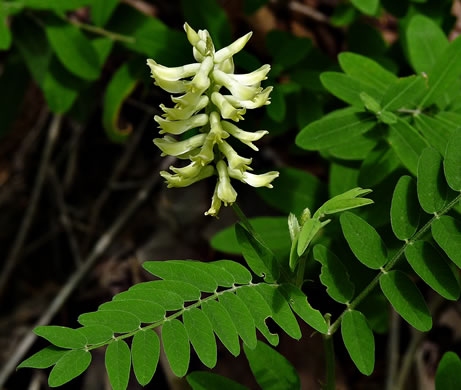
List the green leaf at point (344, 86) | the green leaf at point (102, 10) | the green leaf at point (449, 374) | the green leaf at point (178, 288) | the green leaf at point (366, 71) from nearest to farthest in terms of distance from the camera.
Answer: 1. the green leaf at point (178, 288)
2. the green leaf at point (449, 374)
3. the green leaf at point (344, 86)
4. the green leaf at point (366, 71)
5. the green leaf at point (102, 10)

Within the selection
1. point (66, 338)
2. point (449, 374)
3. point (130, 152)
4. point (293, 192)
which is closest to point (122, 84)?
point (130, 152)

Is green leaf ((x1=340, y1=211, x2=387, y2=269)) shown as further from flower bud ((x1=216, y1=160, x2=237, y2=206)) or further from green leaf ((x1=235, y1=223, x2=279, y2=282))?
flower bud ((x1=216, y1=160, x2=237, y2=206))

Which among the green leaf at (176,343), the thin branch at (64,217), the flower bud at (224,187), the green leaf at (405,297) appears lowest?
the thin branch at (64,217)

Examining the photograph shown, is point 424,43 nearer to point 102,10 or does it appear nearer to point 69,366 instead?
point 102,10

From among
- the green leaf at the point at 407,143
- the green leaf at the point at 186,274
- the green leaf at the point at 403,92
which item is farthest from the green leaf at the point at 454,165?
the green leaf at the point at 186,274

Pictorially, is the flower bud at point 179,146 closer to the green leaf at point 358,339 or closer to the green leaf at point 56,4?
the green leaf at point 358,339

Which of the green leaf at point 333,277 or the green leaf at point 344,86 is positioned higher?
the green leaf at point 344,86
